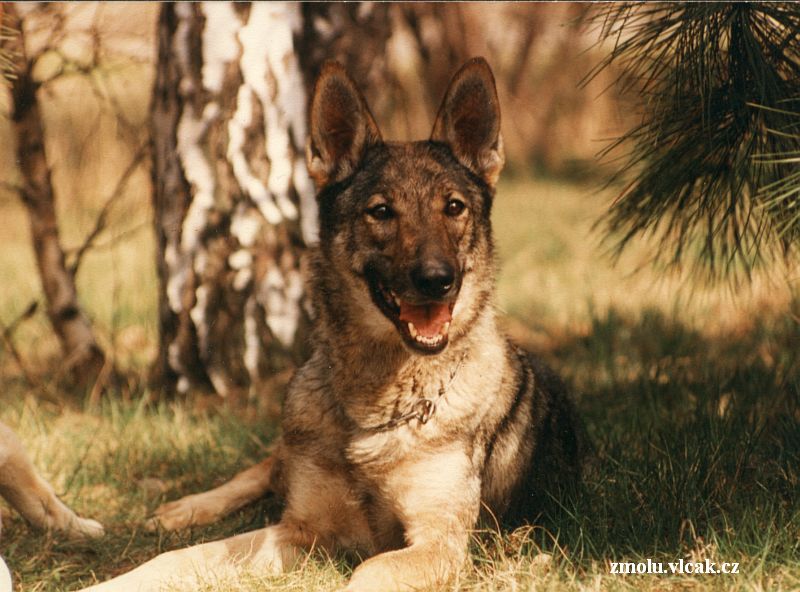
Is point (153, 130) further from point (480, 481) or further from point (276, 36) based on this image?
point (480, 481)

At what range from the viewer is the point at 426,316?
128 inches

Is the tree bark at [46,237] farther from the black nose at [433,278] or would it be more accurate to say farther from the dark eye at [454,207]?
the black nose at [433,278]

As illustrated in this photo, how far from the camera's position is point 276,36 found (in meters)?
4.74

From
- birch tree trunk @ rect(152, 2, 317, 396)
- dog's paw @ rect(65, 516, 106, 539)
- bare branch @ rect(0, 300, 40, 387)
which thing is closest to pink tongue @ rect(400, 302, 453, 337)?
dog's paw @ rect(65, 516, 106, 539)

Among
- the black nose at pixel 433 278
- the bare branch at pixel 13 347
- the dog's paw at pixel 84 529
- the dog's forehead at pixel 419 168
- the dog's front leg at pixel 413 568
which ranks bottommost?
the dog's paw at pixel 84 529

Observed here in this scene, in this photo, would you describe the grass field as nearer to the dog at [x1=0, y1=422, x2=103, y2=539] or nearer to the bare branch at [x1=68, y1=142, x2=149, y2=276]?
the dog at [x1=0, y1=422, x2=103, y2=539]

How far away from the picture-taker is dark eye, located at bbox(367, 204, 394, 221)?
3358 mm

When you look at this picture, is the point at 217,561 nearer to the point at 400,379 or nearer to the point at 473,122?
the point at 400,379

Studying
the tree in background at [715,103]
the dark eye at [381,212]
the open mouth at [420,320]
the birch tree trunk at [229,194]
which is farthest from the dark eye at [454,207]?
the birch tree trunk at [229,194]

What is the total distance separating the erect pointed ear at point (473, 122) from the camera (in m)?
3.45

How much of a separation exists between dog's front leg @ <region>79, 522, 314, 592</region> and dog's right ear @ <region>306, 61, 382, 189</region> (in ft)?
4.49

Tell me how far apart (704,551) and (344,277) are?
62.2 inches

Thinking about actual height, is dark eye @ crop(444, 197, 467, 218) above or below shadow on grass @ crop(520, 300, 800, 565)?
above

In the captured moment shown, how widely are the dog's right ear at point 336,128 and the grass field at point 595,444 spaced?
758 millimetres
